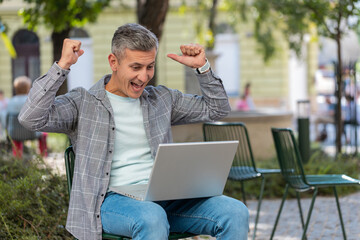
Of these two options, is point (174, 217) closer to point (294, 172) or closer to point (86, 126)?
point (86, 126)

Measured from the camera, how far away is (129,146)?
3.44 metres

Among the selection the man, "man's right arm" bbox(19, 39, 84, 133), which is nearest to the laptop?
the man

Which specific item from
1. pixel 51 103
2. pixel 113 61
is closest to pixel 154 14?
pixel 113 61

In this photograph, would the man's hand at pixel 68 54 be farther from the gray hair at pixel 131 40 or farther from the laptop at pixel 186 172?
the laptop at pixel 186 172

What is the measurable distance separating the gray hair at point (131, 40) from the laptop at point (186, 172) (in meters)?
0.60

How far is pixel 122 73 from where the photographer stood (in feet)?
11.1

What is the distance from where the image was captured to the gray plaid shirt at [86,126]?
3.19m

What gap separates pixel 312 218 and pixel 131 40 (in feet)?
12.9

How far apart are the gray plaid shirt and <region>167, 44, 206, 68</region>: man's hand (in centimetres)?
9

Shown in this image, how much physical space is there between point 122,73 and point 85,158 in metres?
0.46

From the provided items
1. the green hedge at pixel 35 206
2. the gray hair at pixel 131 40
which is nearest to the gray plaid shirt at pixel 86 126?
the gray hair at pixel 131 40

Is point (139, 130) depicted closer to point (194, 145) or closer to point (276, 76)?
point (194, 145)

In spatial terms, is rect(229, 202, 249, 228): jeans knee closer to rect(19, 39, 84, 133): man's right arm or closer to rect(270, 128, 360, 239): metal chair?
rect(19, 39, 84, 133): man's right arm

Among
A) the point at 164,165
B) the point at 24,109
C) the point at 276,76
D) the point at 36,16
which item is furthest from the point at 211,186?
the point at 276,76
